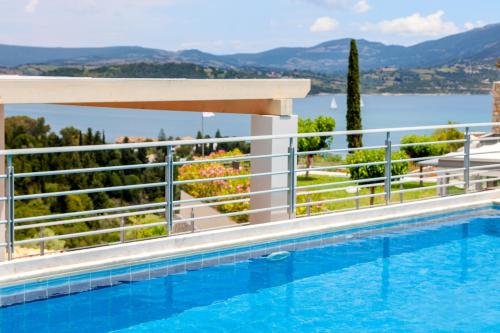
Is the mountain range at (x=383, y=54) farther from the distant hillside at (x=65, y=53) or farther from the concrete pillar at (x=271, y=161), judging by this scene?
the concrete pillar at (x=271, y=161)

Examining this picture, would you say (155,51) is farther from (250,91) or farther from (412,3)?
(250,91)

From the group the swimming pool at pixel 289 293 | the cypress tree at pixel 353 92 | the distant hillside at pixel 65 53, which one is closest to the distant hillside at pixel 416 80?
the distant hillside at pixel 65 53

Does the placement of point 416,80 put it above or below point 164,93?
above

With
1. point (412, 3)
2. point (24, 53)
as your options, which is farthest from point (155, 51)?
point (412, 3)

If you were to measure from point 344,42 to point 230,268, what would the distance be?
556 feet

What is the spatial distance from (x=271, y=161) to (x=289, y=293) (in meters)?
2.46

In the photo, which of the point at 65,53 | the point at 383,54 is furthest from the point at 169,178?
the point at 383,54

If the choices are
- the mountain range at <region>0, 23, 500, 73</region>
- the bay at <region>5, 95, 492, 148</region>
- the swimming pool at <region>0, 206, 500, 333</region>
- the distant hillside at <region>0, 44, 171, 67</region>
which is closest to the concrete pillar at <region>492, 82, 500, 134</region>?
the swimming pool at <region>0, 206, 500, 333</region>

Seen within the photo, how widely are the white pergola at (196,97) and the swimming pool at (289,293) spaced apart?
1254 mm

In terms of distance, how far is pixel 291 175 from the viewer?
6.41 meters

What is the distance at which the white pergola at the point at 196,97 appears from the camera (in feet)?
20.3

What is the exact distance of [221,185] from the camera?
10.7 metres

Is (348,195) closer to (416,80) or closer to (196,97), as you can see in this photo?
(196,97)

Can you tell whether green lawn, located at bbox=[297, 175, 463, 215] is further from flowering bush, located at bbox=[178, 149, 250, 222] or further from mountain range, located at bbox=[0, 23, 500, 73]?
mountain range, located at bbox=[0, 23, 500, 73]
